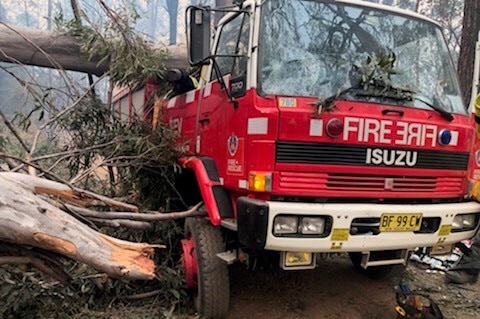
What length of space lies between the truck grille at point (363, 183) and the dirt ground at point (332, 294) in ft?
4.04

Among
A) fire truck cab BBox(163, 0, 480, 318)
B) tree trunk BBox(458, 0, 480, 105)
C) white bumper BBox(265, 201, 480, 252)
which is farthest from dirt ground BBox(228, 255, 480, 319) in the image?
tree trunk BBox(458, 0, 480, 105)

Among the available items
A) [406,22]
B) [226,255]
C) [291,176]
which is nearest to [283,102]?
[291,176]

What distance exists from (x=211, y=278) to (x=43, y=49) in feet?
12.1

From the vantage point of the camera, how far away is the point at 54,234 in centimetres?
292

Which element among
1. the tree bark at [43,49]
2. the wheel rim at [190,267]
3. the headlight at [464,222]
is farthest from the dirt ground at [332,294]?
the tree bark at [43,49]

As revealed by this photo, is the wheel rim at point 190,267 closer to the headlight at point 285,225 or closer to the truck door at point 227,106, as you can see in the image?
the truck door at point 227,106

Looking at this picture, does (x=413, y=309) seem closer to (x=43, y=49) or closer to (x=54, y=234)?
(x=54, y=234)

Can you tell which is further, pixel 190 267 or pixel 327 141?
pixel 190 267

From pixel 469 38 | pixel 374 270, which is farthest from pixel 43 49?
pixel 469 38

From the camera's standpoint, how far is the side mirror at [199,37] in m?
3.35

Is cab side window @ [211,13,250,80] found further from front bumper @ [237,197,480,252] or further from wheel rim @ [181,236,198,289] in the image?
wheel rim @ [181,236,198,289]

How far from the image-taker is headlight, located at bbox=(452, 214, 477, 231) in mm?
3504

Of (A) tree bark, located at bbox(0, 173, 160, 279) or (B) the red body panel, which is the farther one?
(B) the red body panel

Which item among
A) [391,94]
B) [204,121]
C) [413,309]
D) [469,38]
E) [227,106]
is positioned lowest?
[413,309]
